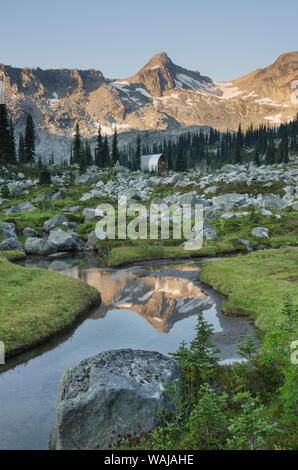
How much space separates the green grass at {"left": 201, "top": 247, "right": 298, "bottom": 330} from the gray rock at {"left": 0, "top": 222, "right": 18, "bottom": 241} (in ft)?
91.7

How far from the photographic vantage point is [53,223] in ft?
172

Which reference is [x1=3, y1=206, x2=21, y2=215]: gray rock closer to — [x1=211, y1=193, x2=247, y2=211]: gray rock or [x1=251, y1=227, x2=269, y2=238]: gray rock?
[x1=211, y1=193, x2=247, y2=211]: gray rock

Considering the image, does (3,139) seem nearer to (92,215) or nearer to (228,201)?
(92,215)

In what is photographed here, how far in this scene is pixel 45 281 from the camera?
2778cm

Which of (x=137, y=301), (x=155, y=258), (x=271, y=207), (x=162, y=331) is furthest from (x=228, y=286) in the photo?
(x=271, y=207)

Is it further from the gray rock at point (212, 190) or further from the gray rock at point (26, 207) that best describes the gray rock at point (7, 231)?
the gray rock at point (212, 190)

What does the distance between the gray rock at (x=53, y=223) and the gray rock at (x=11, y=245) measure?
7096mm

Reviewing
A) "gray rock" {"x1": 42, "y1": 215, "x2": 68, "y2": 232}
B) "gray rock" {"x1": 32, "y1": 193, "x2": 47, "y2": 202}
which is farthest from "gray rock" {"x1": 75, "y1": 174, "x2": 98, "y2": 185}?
"gray rock" {"x1": 42, "y1": 215, "x2": 68, "y2": 232}

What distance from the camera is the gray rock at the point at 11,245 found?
43316 millimetres

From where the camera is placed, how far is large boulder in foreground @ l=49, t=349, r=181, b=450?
967 centimetres

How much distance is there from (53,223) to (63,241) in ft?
28.2

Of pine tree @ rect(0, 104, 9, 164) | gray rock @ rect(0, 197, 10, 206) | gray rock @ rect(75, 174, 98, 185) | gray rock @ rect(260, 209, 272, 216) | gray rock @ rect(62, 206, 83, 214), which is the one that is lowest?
gray rock @ rect(62, 206, 83, 214)
